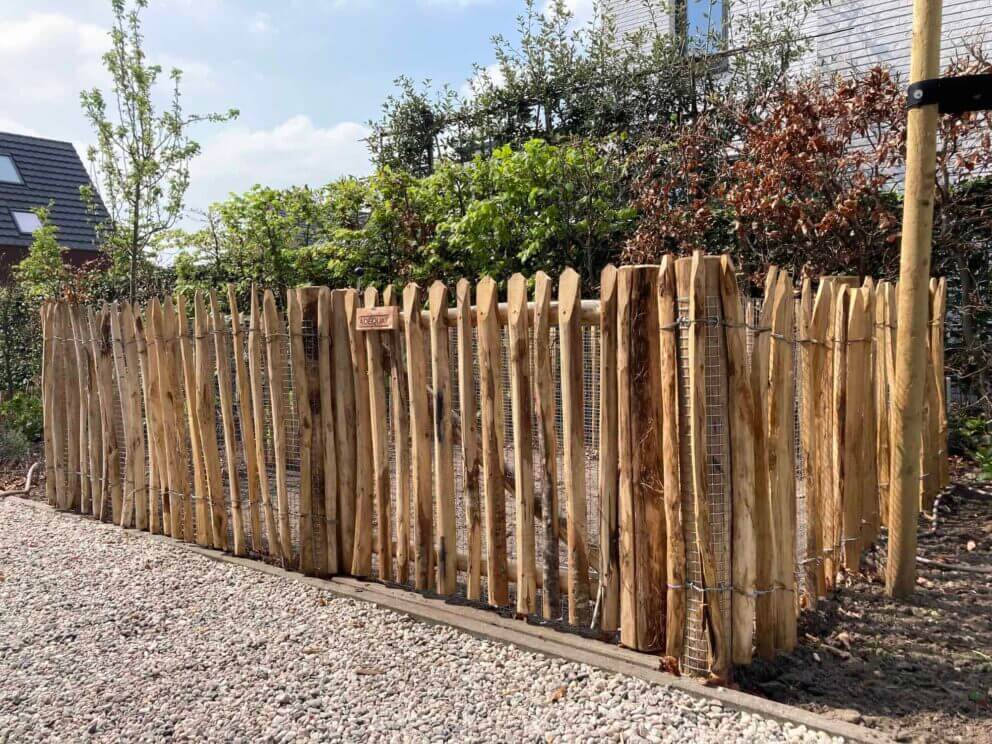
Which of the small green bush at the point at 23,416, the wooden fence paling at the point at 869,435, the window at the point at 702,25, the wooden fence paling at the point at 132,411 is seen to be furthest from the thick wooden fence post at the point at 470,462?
the window at the point at 702,25

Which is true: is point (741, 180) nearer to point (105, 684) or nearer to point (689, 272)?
point (689, 272)

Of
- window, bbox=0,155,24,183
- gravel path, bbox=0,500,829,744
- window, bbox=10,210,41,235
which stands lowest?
gravel path, bbox=0,500,829,744

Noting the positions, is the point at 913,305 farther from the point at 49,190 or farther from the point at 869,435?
the point at 49,190

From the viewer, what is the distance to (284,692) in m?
3.33

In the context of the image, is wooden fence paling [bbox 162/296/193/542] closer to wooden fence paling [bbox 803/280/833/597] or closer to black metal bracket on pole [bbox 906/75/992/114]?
wooden fence paling [bbox 803/280/833/597]

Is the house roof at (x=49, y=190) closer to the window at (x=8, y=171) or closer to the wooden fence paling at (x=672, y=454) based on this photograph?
the window at (x=8, y=171)

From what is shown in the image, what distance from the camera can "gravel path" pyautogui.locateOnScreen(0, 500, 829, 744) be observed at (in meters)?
3.00

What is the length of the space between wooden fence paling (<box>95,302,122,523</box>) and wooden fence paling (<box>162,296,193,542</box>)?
0.86m

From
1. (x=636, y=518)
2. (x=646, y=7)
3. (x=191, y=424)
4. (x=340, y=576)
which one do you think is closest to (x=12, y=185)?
(x=646, y=7)

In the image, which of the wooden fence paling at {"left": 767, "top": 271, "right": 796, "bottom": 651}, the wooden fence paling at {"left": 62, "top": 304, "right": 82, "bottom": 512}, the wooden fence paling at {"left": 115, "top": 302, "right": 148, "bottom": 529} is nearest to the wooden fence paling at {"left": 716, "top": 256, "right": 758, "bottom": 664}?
the wooden fence paling at {"left": 767, "top": 271, "right": 796, "bottom": 651}

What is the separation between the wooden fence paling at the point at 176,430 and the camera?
18.0ft

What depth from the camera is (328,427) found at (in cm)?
458

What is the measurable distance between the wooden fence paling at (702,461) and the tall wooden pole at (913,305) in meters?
1.39

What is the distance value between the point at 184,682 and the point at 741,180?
7045 mm
